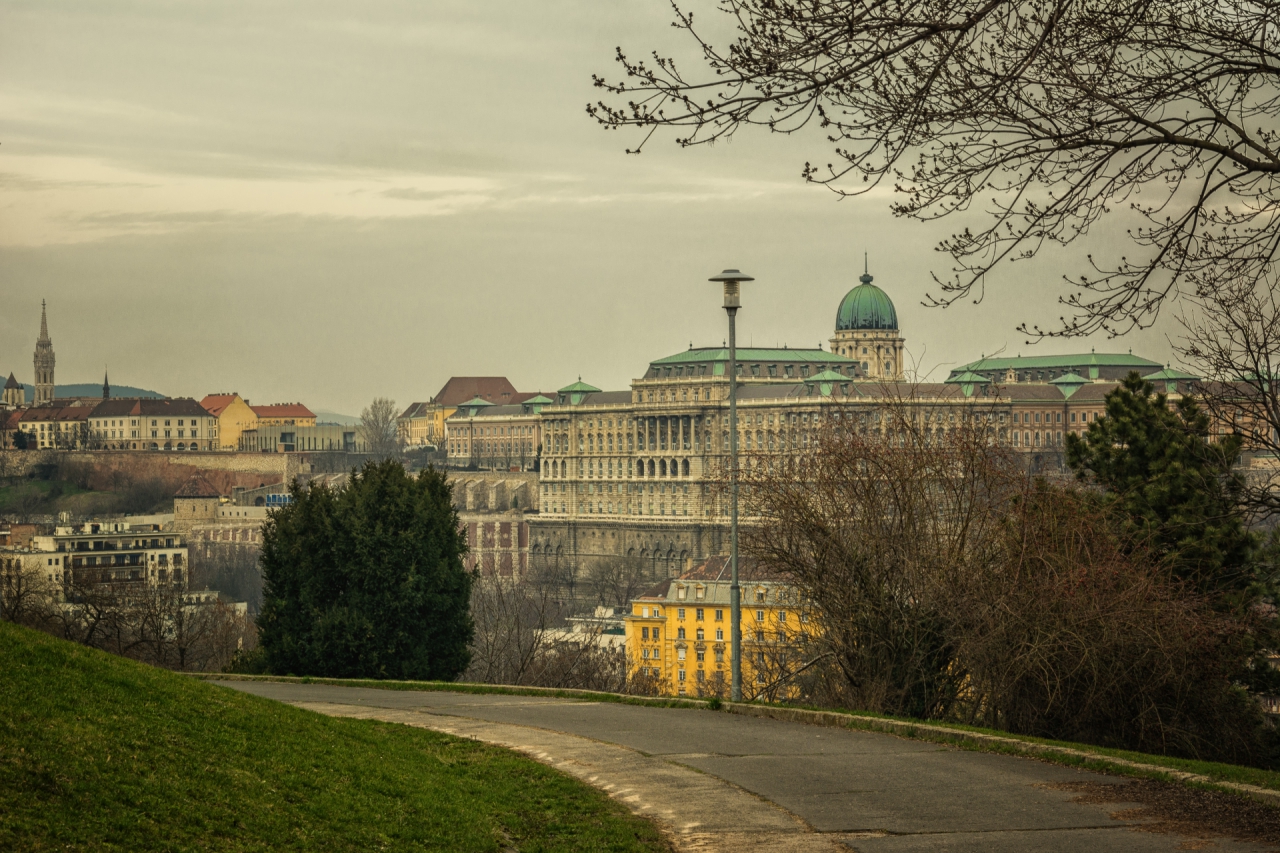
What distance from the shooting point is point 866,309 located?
595ft

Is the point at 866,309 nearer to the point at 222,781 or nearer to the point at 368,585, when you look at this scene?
the point at 368,585

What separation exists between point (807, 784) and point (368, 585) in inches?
926

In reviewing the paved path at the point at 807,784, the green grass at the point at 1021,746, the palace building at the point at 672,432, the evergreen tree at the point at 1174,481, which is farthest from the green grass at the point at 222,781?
the palace building at the point at 672,432

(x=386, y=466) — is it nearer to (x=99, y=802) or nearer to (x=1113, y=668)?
(x=1113, y=668)

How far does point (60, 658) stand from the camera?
12.8 m

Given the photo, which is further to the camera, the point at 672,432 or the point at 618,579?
the point at 672,432

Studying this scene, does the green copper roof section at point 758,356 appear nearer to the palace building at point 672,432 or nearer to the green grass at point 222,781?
the palace building at point 672,432

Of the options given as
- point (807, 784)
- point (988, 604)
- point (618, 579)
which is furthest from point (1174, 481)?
point (618, 579)

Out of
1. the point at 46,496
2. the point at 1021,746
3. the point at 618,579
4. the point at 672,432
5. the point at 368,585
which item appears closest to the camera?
the point at 1021,746

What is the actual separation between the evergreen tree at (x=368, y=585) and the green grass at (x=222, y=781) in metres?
19.7

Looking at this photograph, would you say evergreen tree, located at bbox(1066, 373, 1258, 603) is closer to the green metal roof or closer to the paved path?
the paved path

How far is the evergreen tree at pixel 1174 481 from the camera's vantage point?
21.6 metres

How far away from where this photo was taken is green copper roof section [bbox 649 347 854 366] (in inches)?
6275

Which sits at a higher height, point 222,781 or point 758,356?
point 758,356
